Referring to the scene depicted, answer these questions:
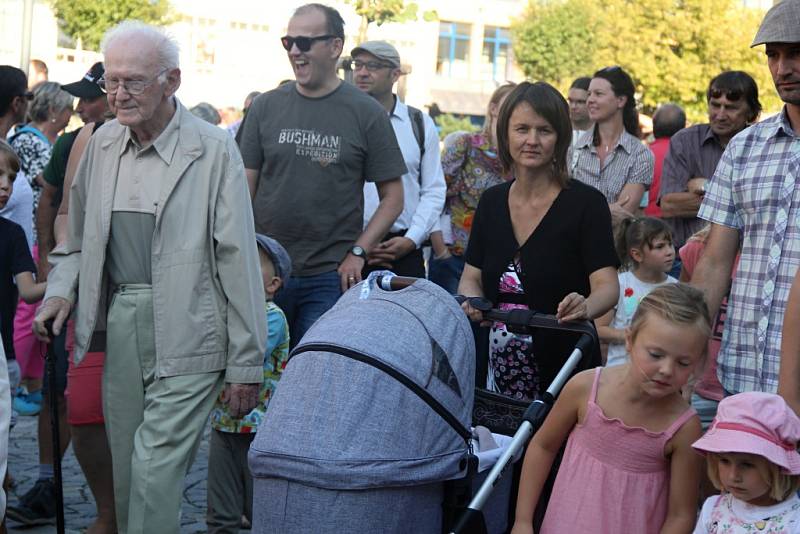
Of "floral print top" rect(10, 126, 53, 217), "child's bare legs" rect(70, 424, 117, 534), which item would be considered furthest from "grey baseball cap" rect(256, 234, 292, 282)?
"floral print top" rect(10, 126, 53, 217)

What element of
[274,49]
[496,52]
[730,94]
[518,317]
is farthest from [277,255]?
[496,52]

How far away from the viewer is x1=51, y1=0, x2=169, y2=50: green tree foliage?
1844 inches

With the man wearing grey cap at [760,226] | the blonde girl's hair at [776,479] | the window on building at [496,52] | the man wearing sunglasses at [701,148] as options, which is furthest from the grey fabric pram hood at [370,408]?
the window on building at [496,52]

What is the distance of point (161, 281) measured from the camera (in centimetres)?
515

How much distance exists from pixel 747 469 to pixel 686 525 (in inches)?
14.7

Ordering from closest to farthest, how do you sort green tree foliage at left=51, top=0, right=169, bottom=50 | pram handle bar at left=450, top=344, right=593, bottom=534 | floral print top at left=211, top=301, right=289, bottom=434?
pram handle bar at left=450, top=344, right=593, bottom=534 → floral print top at left=211, top=301, right=289, bottom=434 → green tree foliage at left=51, top=0, right=169, bottom=50

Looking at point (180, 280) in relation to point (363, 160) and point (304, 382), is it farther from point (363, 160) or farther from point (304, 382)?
point (363, 160)

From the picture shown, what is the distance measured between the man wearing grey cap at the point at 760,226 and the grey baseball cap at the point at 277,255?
2224 mm

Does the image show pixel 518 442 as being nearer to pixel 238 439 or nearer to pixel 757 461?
pixel 757 461

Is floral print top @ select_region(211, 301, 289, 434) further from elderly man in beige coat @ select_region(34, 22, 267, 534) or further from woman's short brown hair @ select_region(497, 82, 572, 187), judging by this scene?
woman's short brown hair @ select_region(497, 82, 572, 187)

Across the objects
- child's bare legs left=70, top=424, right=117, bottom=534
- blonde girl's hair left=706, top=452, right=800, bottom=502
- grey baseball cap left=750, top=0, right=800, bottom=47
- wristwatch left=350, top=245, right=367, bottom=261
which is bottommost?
child's bare legs left=70, top=424, right=117, bottom=534

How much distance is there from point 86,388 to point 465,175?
410 centimetres

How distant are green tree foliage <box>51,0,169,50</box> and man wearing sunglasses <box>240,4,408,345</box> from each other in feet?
134

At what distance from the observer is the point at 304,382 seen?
13.6 feet
